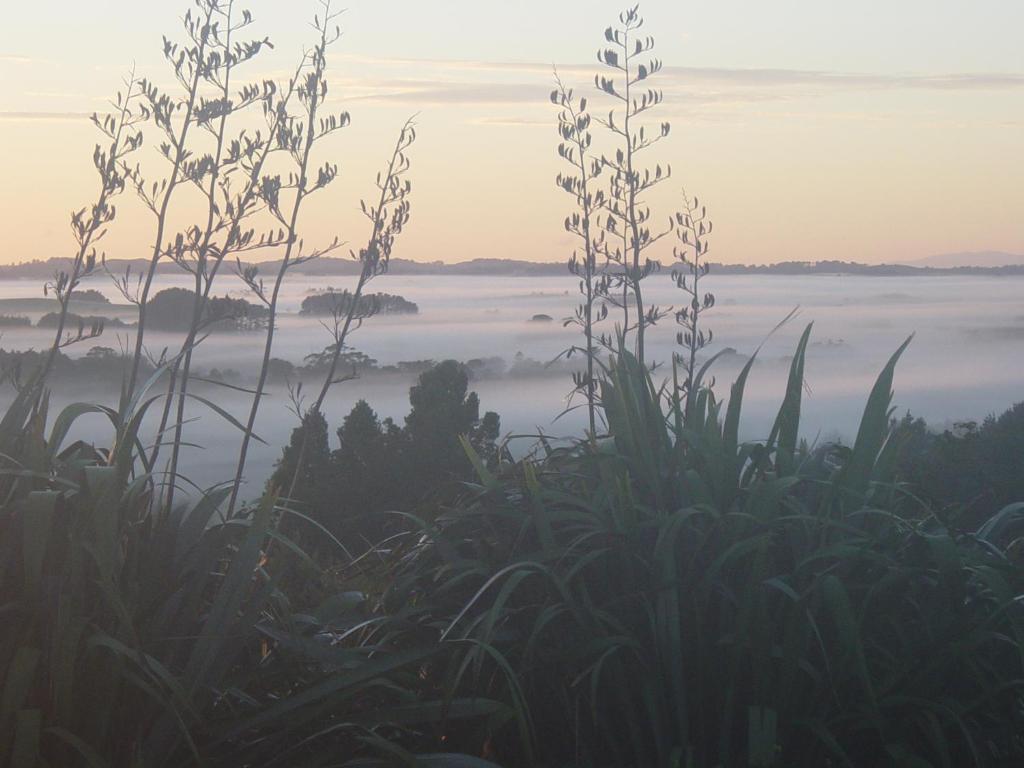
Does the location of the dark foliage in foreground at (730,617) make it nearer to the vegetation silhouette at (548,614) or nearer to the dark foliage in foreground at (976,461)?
the vegetation silhouette at (548,614)

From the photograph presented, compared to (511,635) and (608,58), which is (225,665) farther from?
(608,58)

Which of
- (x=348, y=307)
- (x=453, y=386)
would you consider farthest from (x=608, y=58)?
(x=453, y=386)

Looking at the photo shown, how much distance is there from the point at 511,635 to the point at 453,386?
6.44m

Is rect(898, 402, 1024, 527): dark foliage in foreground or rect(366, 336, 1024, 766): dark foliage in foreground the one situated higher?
rect(366, 336, 1024, 766): dark foliage in foreground

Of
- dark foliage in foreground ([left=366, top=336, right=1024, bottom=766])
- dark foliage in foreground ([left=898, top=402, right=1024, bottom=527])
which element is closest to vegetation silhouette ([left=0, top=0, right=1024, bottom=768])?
dark foliage in foreground ([left=366, top=336, right=1024, bottom=766])

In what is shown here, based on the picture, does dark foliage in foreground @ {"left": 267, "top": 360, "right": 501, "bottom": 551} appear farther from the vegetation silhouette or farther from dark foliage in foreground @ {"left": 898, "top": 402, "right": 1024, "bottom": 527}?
the vegetation silhouette

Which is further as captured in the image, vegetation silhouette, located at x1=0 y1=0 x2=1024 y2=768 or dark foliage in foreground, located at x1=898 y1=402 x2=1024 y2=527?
dark foliage in foreground, located at x1=898 y1=402 x2=1024 y2=527

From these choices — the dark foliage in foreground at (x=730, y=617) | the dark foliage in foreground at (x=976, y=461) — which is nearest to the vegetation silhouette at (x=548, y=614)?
the dark foliage in foreground at (x=730, y=617)

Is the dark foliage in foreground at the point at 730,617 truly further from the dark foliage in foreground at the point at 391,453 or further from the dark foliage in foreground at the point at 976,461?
the dark foliage in foreground at the point at 391,453

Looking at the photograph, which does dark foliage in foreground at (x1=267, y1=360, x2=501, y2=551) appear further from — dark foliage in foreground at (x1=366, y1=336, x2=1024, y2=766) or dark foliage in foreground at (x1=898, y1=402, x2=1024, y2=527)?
dark foliage in foreground at (x1=366, y1=336, x2=1024, y2=766)

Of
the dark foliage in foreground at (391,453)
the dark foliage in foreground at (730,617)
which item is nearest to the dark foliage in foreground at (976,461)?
the dark foliage in foreground at (391,453)

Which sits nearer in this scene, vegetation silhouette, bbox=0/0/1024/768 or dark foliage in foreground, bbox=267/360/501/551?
vegetation silhouette, bbox=0/0/1024/768

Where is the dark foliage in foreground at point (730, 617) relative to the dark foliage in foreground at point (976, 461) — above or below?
above

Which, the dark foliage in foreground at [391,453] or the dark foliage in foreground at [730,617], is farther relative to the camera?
the dark foliage in foreground at [391,453]
